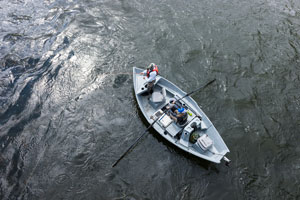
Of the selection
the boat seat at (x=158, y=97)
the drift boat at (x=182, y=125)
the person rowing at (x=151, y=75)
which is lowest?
the drift boat at (x=182, y=125)

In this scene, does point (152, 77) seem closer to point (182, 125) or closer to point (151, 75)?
point (151, 75)

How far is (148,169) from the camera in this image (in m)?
12.2

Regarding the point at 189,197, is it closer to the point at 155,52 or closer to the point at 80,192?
the point at 80,192

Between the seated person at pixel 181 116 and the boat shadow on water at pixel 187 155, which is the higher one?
the seated person at pixel 181 116

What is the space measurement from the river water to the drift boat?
3.96 feet

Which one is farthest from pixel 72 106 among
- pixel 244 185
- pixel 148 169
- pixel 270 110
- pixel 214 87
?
pixel 270 110

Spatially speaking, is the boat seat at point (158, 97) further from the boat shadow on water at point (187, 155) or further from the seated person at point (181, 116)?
the boat shadow on water at point (187, 155)

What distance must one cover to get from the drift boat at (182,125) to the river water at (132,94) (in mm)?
1208

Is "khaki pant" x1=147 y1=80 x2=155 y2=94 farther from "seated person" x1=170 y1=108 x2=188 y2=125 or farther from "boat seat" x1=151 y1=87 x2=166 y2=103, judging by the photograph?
"seated person" x1=170 y1=108 x2=188 y2=125

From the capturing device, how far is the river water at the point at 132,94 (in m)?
11.8

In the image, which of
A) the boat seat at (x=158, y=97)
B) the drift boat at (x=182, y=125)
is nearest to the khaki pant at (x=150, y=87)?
the drift boat at (x=182, y=125)

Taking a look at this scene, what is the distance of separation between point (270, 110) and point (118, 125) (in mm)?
12375

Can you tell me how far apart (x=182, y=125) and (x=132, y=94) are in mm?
5663

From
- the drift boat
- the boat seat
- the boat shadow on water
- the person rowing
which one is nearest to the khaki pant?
the person rowing
